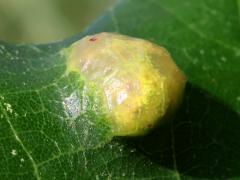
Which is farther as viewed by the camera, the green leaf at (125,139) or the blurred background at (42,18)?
the blurred background at (42,18)

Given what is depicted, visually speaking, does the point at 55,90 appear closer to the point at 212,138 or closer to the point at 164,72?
the point at 164,72

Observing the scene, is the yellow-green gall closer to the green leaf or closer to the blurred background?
the green leaf

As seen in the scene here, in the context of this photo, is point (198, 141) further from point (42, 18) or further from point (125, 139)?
point (42, 18)

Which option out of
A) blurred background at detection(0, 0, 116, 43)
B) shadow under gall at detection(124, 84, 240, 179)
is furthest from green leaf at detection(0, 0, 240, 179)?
blurred background at detection(0, 0, 116, 43)

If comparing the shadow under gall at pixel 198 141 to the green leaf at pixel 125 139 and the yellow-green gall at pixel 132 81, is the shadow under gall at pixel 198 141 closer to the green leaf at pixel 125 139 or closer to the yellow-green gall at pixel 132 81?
the green leaf at pixel 125 139

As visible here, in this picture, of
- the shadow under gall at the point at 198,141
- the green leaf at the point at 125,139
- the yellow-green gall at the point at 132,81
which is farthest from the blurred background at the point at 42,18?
the yellow-green gall at the point at 132,81

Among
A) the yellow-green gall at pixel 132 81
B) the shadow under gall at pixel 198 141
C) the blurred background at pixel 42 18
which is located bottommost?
the blurred background at pixel 42 18
